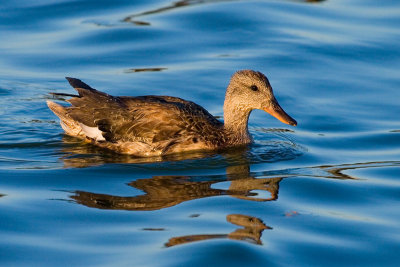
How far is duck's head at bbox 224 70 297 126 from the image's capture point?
11.4 m

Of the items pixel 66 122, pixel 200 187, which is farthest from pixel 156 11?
pixel 200 187

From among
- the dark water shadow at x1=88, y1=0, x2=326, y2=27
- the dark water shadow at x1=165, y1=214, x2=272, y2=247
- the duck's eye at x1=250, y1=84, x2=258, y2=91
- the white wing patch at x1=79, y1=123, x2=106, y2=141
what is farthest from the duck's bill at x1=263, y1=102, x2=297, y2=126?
the dark water shadow at x1=88, y1=0, x2=326, y2=27

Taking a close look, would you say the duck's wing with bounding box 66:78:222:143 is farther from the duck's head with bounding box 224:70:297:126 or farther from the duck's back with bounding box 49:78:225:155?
the duck's head with bounding box 224:70:297:126

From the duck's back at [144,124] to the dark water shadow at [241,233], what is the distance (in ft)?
8.30

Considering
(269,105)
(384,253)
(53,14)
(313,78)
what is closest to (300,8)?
(313,78)

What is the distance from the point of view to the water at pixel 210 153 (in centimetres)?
822

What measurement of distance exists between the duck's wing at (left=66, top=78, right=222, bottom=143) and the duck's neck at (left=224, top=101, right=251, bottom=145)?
0.61 feet

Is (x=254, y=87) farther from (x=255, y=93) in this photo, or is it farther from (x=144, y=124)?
(x=144, y=124)

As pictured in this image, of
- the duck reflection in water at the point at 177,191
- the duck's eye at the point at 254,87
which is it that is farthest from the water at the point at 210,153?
the duck's eye at the point at 254,87

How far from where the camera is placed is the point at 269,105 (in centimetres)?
1141

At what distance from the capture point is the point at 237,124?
11.7m

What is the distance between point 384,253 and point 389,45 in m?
8.42

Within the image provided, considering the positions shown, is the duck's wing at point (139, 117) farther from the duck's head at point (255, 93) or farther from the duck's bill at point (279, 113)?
the duck's bill at point (279, 113)

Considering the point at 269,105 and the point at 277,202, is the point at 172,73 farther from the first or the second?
the point at 277,202
